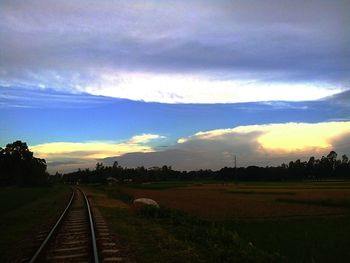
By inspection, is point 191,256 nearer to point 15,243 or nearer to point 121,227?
point 15,243

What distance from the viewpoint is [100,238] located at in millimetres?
16219

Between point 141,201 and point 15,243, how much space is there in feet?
72.5

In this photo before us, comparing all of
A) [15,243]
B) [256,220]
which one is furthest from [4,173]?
[15,243]

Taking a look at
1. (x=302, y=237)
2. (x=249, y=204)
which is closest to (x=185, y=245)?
(x=302, y=237)

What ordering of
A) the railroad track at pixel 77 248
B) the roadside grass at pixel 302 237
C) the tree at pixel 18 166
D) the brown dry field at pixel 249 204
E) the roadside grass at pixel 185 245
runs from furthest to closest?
the tree at pixel 18 166 → the brown dry field at pixel 249 204 → the roadside grass at pixel 302 237 → the roadside grass at pixel 185 245 → the railroad track at pixel 77 248

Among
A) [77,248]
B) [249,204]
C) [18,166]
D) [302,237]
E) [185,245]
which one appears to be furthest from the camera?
[18,166]

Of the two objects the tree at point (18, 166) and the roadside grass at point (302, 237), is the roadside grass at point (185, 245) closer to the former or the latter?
the roadside grass at point (302, 237)

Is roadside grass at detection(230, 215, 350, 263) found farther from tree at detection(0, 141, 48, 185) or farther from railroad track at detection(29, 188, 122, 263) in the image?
tree at detection(0, 141, 48, 185)

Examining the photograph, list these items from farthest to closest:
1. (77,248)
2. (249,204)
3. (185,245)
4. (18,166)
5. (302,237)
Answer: (18,166) → (249,204) → (302,237) → (185,245) → (77,248)

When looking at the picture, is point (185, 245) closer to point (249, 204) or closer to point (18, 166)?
point (249, 204)

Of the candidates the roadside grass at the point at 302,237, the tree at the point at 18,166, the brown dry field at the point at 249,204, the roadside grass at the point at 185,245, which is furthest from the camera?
the tree at the point at 18,166

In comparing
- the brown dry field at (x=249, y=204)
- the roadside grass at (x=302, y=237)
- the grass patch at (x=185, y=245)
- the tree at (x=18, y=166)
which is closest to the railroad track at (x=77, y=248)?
the grass patch at (x=185, y=245)

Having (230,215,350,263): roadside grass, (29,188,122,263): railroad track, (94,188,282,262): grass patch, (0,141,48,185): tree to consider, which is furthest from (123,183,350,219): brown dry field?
(0,141,48,185): tree

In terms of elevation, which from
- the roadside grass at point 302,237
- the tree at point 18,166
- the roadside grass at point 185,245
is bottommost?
the roadside grass at point 302,237
